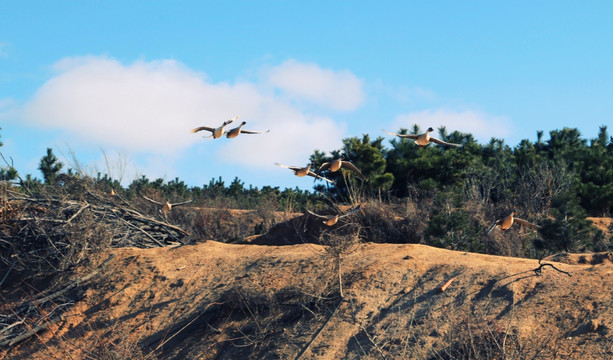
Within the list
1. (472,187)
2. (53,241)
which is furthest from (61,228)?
(472,187)

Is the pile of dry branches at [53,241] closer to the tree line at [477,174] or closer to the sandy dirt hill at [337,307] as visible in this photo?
the sandy dirt hill at [337,307]

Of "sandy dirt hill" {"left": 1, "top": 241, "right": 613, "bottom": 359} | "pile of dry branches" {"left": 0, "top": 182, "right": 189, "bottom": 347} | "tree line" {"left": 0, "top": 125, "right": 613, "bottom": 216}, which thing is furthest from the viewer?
"tree line" {"left": 0, "top": 125, "right": 613, "bottom": 216}

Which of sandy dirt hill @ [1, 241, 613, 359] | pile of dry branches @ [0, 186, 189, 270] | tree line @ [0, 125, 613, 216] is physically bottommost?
sandy dirt hill @ [1, 241, 613, 359]

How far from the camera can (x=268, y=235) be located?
1823 cm

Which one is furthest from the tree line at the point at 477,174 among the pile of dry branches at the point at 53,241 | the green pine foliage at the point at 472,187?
the pile of dry branches at the point at 53,241

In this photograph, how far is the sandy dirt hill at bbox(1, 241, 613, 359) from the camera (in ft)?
30.4

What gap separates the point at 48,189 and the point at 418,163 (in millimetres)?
12533

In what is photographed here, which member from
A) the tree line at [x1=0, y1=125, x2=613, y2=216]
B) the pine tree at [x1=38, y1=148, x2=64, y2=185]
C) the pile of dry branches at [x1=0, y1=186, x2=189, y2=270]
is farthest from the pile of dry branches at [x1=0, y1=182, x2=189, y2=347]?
the pine tree at [x1=38, y1=148, x2=64, y2=185]

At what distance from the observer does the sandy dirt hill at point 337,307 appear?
9273mm

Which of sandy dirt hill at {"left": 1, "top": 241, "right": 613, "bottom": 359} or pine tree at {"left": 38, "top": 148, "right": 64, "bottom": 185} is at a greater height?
pine tree at {"left": 38, "top": 148, "right": 64, "bottom": 185}

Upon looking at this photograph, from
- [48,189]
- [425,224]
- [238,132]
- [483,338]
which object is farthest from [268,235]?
[483,338]

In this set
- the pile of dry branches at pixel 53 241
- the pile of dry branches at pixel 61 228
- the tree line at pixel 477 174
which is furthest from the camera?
the tree line at pixel 477 174

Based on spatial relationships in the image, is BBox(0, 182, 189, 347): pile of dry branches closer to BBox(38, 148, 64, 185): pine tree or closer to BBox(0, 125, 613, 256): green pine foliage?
BBox(0, 125, 613, 256): green pine foliage

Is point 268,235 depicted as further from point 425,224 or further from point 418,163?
point 418,163
